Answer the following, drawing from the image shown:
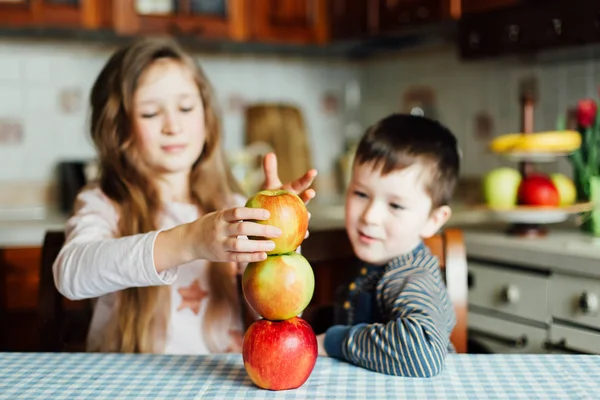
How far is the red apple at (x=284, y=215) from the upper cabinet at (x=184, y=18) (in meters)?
1.80

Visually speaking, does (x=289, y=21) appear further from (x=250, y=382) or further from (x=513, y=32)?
(x=250, y=382)

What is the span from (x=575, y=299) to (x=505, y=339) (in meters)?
0.25

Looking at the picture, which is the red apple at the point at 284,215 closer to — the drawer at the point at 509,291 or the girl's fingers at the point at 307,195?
the girl's fingers at the point at 307,195

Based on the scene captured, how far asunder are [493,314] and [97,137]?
3.71 feet

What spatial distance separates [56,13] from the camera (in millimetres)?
2344

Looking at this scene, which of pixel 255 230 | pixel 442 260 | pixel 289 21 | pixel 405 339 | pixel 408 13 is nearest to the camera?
pixel 255 230

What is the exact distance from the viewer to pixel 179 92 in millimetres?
1330

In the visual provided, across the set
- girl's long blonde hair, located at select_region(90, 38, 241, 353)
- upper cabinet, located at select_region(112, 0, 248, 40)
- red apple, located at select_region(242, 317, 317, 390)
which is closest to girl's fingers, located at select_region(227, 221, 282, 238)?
red apple, located at select_region(242, 317, 317, 390)

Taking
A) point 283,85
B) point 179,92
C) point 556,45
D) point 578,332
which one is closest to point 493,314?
point 578,332

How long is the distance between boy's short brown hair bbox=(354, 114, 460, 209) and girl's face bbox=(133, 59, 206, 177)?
0.32 metres

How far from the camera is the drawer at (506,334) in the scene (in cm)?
180

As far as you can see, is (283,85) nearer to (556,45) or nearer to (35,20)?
(35,20)

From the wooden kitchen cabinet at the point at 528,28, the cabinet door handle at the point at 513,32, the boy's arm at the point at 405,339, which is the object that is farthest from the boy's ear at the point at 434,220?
the cabinet door handle at the point at 513,32

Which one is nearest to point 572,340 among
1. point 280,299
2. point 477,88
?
point 280,299
